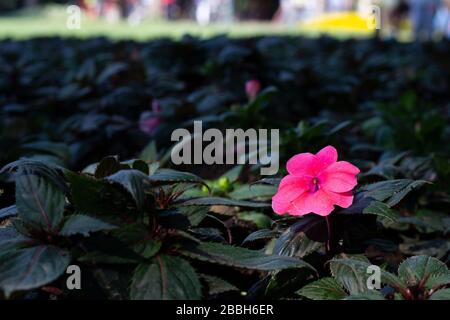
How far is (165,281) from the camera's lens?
1008 mm

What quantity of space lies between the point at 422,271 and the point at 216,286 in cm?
32

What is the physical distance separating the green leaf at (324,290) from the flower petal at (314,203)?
125 millimetres

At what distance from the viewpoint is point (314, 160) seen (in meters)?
1.18

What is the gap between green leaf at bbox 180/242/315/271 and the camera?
106 centimetres

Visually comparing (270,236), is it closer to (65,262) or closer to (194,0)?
(65,262)

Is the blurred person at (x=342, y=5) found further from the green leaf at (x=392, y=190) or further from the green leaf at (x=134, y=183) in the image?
the green leaf at (x=134, y=183)

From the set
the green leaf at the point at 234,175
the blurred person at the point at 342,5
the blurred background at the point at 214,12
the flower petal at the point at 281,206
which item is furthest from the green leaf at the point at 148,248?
the blurred person at the point at 342,5

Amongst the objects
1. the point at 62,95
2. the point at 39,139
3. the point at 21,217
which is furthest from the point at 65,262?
the point at 62,95

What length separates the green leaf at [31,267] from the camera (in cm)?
92

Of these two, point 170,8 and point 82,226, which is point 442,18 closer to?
point 170,8

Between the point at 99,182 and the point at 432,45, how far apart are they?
5.01 m

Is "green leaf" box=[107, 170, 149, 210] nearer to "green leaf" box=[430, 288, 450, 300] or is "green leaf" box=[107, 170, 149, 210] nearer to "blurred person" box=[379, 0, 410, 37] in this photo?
"green leaf" box=[430, 288, 450, 300]

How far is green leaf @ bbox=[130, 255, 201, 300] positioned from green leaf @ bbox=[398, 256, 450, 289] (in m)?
0.34

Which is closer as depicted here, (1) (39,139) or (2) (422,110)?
(1) (39,139)
